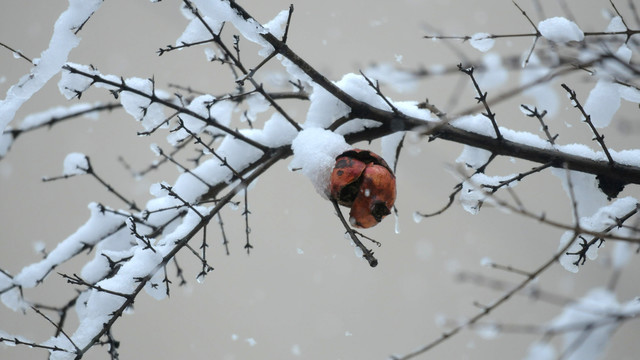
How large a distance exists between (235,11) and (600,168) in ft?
3.87

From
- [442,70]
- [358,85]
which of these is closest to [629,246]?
[442,70]

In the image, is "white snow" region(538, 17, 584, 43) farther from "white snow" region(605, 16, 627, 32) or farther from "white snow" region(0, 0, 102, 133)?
"white snow" region(0, 0, 102, 133)

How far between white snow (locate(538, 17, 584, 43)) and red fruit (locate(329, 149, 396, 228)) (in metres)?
0.64

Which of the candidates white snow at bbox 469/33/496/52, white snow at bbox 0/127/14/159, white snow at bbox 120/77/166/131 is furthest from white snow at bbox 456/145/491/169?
white snow at bbox 0/127/14/159

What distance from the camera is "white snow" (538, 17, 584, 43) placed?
138 centimetres

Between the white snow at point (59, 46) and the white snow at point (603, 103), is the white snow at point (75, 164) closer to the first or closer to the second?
the white snow at point (59, 46)

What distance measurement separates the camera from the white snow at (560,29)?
54.2 inches

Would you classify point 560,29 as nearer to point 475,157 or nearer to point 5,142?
point 475,157

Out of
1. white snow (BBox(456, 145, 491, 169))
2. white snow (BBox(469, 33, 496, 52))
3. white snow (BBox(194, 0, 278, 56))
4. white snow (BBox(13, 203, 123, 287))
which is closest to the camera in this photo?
white snow (BBox(194, 0, 278, 56))

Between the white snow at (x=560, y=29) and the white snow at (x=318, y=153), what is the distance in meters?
0.68

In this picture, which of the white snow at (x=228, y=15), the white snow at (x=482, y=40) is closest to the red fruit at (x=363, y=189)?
the white snow at (x=228, y=15)

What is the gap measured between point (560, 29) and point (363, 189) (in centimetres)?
77

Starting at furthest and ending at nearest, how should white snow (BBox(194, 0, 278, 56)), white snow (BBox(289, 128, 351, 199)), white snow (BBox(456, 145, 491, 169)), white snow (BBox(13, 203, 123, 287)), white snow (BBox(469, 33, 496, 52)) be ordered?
white snow (BBox(13, 203, 123, 287)) → white snow (BBox(456, 145, 491, 169)) → white snow (BBox(469, 33, 496, 52)) → white snow (BBox(289, 128, 351, 199)) → white snow (BBox(194, 0, 278, 56))

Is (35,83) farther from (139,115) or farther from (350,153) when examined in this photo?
(350,153)
